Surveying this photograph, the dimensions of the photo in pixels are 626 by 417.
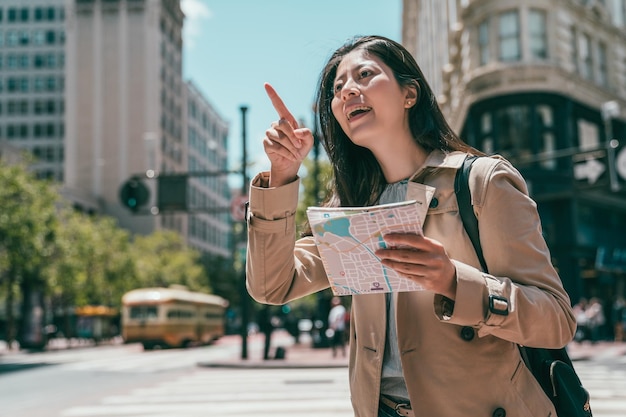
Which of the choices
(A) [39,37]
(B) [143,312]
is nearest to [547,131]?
(B) [143,312]

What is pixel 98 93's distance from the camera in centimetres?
8388

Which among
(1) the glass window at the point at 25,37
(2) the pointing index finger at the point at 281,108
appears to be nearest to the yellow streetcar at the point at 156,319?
(2) the pointing index finger at the point at 281,108

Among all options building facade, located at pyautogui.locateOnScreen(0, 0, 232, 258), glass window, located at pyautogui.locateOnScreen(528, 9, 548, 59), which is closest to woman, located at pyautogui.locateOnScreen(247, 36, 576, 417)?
glass window, located at pyautogui.locateOnScreen(528, 9, 548, 59)

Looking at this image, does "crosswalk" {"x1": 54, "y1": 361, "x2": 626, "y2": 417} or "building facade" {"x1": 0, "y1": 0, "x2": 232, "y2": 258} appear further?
"building facade" {"x1": 0, "y1": 0, "x2": 232, "y2": 258}

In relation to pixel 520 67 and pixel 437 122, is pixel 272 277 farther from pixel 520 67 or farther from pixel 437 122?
pixel 520 67

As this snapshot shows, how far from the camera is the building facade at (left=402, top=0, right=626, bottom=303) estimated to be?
83.3ft

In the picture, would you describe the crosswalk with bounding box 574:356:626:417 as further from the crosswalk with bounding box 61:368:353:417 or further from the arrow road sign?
the arrow road sign

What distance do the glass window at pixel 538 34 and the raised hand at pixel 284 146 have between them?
25161 mm

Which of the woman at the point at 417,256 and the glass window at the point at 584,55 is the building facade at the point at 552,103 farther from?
the woman at the point at 417,256

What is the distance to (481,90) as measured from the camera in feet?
86.2

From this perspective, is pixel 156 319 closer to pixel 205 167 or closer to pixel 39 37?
pixel 39 37

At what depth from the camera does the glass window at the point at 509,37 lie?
1007 inches

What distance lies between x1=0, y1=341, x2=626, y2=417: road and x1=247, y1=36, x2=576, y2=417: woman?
7.16 meters

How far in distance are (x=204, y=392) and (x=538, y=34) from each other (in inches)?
748
